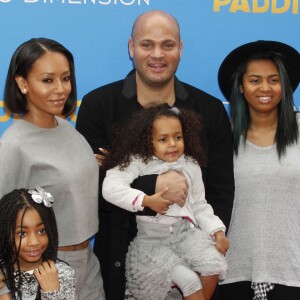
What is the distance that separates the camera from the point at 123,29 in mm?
3152

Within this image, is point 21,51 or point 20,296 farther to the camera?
point 21,51

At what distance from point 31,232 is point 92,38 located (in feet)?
4.11

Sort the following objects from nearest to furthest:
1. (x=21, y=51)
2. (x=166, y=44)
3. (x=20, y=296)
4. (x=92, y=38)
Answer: (x=20, y=296)
(x=21, y=51)
(x=166, y=44)
(x=92, y=38)

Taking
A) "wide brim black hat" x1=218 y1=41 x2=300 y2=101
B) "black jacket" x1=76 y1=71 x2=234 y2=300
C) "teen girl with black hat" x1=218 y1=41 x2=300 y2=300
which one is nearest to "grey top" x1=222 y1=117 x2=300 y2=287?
"teen girl with black hat" x1=218 y1=41 x2=300 y2=300

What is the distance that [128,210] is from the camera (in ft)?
7.86

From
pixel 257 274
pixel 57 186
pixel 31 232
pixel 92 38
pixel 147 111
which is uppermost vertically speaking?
pixel 92 38

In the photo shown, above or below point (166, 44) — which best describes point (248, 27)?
above

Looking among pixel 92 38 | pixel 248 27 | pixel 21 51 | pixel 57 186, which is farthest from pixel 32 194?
pixel 248 27

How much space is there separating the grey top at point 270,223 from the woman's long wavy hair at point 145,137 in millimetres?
270

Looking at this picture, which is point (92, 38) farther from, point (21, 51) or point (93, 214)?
point (93, 214)

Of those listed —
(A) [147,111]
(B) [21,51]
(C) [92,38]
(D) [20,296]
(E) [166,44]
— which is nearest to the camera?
(D) [20,296]

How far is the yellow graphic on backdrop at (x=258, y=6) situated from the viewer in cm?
322

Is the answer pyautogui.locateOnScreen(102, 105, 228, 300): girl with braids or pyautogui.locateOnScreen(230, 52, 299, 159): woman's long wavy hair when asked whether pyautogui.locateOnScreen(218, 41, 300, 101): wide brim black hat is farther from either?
pyautogui.locateOnScreen(102, 105, 228, 300): girl with braids

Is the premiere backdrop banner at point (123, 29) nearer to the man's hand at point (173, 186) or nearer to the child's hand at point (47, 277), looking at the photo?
the man's hand at point (173, 186)
